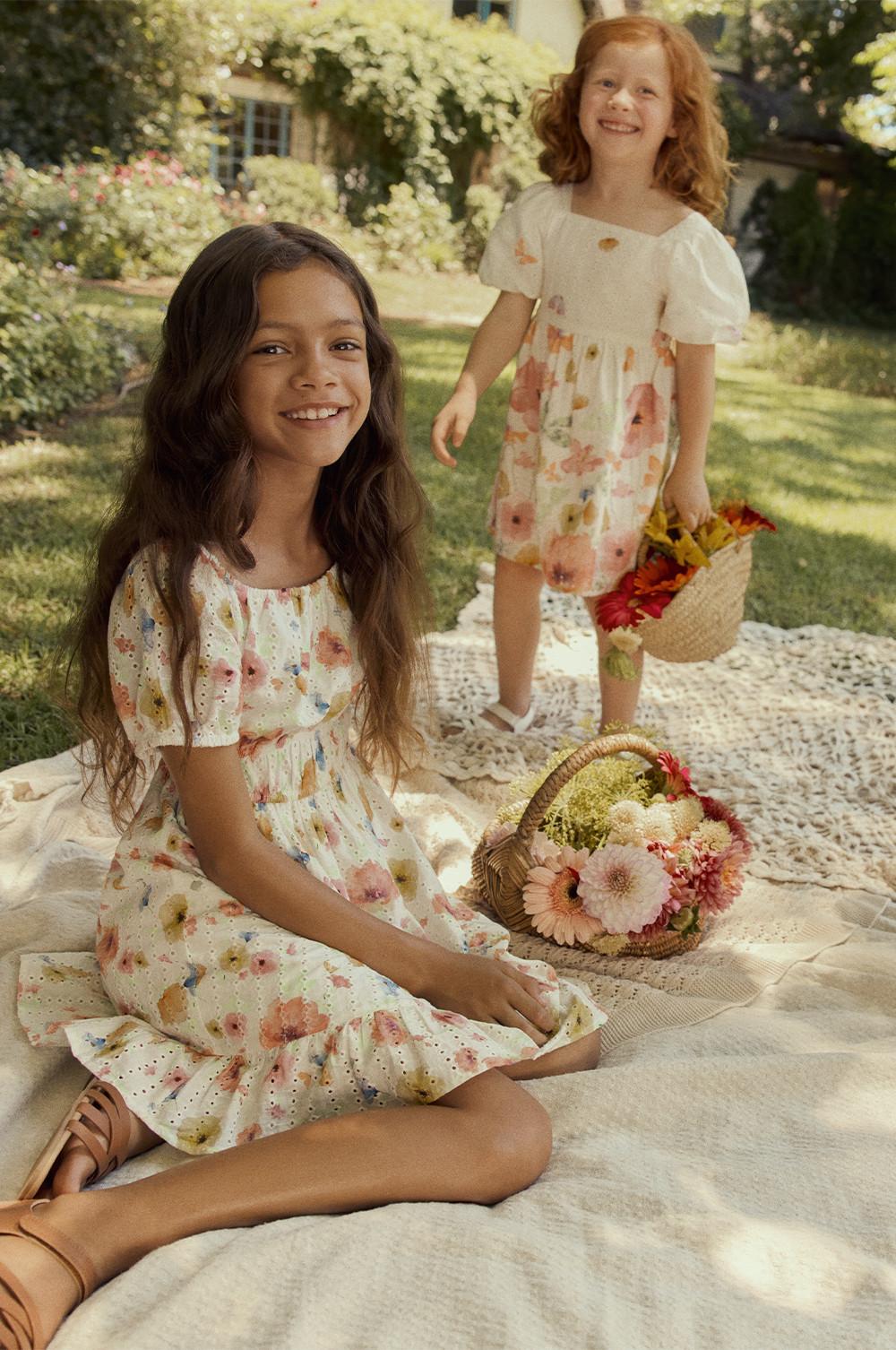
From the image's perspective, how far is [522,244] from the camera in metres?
3.49

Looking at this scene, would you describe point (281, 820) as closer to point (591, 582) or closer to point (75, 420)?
point (591, 582)

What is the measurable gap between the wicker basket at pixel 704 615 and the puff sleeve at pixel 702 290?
20.5 inches

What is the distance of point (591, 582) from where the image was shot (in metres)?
3.48

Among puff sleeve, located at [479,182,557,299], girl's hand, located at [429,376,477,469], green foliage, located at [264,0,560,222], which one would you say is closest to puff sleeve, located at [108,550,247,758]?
girl's hand, located at [429,376,477,469]

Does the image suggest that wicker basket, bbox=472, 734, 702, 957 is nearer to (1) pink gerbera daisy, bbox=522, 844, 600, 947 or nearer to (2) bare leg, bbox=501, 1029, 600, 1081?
(1) pink gerbera daisy, bbox=522, 844, 600, 947

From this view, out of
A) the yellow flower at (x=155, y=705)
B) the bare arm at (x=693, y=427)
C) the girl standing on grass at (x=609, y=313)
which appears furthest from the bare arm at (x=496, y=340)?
the yellow flower at (x=155, y=705)

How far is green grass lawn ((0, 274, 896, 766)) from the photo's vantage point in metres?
4.03

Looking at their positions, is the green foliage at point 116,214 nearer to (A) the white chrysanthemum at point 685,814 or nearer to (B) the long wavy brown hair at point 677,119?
(B) the long wavy brown hair at point 677,119

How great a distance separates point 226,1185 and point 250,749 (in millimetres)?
718

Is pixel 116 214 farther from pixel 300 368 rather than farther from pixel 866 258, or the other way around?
pixel 866 258

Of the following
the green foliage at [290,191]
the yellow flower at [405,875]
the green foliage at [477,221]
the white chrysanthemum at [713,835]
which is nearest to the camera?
the yellow flower at [405,875]

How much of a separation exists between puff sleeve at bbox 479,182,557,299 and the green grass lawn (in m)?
0.93

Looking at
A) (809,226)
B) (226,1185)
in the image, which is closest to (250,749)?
(226,1185)

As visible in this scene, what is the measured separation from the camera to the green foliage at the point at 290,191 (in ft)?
42.9
